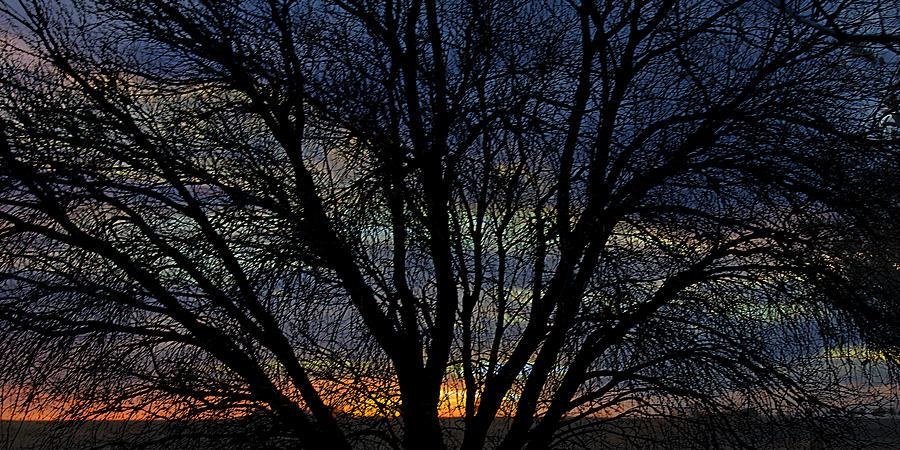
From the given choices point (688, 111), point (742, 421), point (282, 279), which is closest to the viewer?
point (282, 279)

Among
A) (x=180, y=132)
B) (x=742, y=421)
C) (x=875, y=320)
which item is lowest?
(x=742, y=421)

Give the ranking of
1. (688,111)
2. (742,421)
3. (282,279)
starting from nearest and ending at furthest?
(282,279), (742,421), (688,111)

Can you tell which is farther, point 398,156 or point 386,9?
point 386,9

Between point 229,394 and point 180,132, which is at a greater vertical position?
point 180,132

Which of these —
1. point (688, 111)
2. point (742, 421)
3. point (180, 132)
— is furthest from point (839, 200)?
point (180, 132)

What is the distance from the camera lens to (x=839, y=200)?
5668 mm

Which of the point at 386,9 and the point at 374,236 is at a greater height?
the point at 386,9

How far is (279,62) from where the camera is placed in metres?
6.50

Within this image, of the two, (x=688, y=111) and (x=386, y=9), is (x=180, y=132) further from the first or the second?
(x=688, y=111)

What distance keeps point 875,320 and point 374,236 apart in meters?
4.37

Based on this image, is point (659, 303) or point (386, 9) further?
point (386, 9)

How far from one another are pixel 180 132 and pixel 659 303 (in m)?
4.51

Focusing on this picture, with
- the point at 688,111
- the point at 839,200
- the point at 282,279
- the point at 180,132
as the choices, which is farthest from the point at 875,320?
the point at 180,132

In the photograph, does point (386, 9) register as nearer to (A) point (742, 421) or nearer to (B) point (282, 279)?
(B) point (282, 279)
